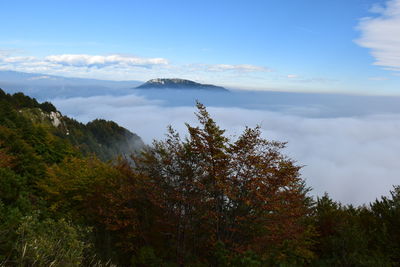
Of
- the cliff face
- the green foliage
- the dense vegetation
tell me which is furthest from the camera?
the cliff face

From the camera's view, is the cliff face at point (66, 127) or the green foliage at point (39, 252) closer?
the green foliage at point (39, 252)

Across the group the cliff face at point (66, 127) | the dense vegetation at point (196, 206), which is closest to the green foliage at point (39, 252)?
the dense vegetation at point (196, 206)

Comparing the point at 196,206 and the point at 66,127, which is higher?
the point at 196,206

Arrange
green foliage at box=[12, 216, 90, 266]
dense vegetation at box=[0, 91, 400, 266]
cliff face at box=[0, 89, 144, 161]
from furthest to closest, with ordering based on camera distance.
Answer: cliff face at box=[0, 89, 144, 161], dense vegetation at box=[0, 91, 400, 266], green foliage at box=[12, 216, 90, 266]

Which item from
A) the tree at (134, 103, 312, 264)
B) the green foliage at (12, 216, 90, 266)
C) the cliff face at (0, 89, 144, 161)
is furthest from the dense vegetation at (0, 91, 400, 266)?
the cliff face at (0, 89, 144, 161)

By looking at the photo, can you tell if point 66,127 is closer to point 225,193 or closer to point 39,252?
point 225,193

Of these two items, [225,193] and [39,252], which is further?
[225,193]

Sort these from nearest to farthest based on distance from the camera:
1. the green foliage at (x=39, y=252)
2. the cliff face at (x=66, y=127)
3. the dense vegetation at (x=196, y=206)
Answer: the green foliage at (x=39, y=252) → the dense vegetation at (x=196, y=206) → the cliff face at (x=66, y=127)

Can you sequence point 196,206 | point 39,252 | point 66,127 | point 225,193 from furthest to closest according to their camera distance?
point 66,127
point 196,206
point 225,193
point 39,252

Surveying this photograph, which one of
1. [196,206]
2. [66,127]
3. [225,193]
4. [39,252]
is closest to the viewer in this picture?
[39,252]

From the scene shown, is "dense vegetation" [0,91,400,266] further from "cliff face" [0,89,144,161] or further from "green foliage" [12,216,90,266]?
"cliff face" [0,89,144,161]

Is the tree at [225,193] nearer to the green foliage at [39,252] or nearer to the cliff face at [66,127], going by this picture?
the green foliage at [39,252]

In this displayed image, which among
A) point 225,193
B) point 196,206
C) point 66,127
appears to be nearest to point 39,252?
point 196,206

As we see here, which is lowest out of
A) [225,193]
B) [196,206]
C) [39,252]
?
[196,206]
